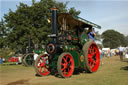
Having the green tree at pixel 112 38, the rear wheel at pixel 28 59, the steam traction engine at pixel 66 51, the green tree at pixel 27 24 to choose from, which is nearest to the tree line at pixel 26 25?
the green tree at pixel 27 24

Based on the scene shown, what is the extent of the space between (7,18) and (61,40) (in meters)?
16.3

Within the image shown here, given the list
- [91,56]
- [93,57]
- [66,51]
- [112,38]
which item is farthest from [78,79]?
[112,38]

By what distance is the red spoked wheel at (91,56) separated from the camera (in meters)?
6.78

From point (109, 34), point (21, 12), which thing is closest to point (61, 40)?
point (21, 12)

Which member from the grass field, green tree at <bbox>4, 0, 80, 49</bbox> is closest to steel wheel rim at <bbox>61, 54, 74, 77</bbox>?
the grass field

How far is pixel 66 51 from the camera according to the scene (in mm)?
6496

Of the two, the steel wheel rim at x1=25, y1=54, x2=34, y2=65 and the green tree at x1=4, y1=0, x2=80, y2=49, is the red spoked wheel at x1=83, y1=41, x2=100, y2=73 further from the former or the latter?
the green tree at x1=4, y1=0, x2=80, y2=49

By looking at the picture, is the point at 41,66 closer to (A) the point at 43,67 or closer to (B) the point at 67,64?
(A) the point at 43,67

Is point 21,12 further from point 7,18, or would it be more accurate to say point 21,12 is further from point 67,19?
point 67,19

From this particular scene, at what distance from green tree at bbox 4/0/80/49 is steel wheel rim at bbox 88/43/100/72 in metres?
12.9

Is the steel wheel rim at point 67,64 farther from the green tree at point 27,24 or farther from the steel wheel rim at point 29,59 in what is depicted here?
the green tree at point 27,24

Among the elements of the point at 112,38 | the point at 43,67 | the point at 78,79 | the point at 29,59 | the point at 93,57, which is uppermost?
the point at 112,38

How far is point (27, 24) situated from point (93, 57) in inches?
554

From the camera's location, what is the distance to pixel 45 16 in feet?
70.8
